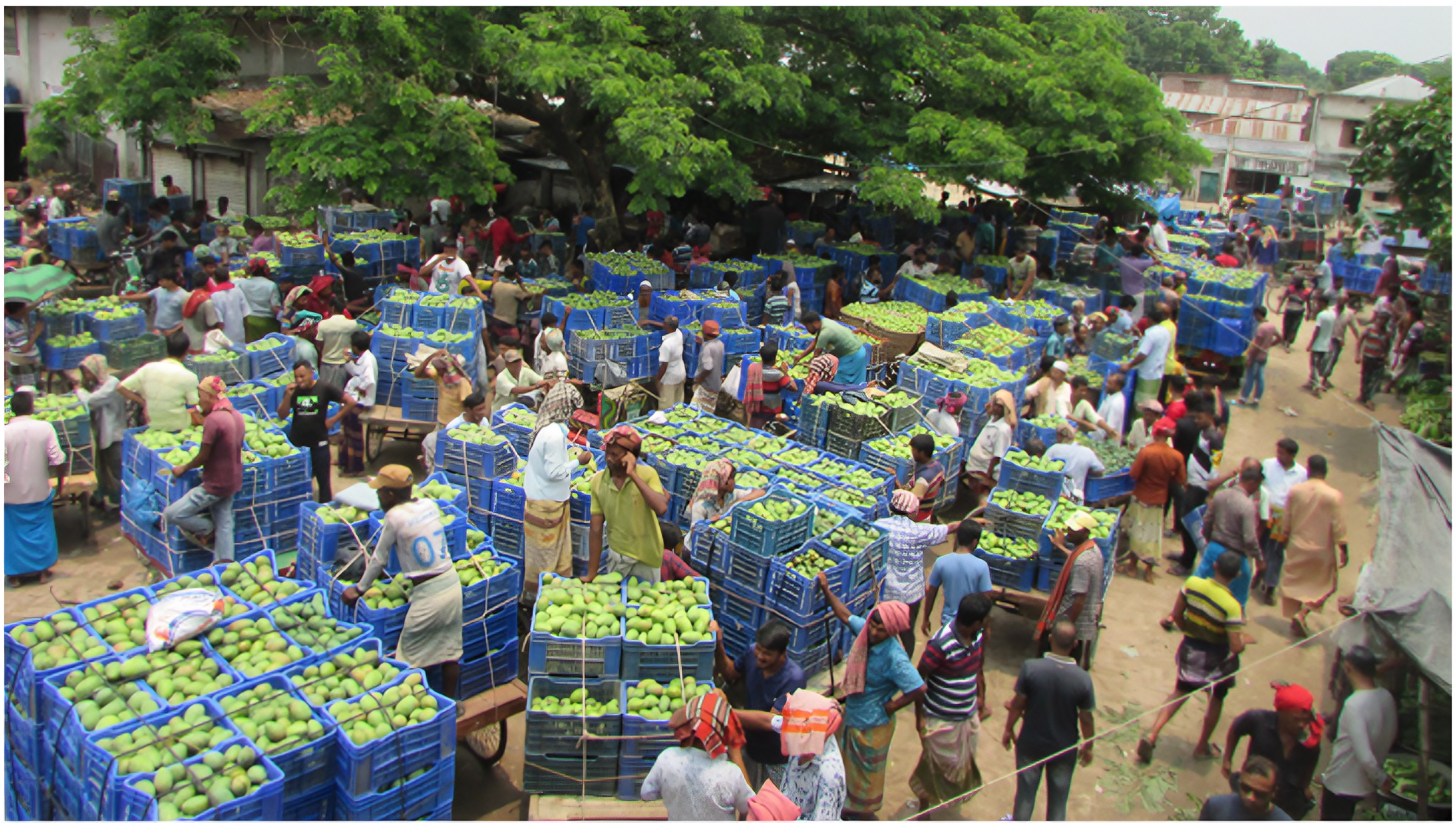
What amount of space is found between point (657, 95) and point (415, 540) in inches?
436

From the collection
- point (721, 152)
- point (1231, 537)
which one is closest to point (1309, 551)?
point (1231, 537)

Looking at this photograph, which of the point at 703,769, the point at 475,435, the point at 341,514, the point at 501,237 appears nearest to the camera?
the point at 703,769

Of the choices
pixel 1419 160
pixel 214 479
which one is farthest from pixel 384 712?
pixel 1419 160

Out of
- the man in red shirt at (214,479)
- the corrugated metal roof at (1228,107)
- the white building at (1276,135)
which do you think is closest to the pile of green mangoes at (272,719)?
the man in red shirt at (214,479)

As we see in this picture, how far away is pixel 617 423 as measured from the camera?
12.6 metres

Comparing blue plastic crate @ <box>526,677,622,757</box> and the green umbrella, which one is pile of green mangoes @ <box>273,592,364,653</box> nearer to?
blue plastic crate @ <box>526,677,622,757</box>

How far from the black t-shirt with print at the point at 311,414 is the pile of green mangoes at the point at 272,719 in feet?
14.7

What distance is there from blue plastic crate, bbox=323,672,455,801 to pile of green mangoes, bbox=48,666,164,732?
2.98 ft

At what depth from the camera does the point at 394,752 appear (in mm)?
5457

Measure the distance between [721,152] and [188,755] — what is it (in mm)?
12781

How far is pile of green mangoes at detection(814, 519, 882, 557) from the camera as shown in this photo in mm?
7777

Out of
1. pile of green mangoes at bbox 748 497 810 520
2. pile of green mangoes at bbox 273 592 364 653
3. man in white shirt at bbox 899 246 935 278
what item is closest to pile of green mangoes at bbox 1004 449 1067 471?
pile of green mangoes at bbox 748 497 810 520

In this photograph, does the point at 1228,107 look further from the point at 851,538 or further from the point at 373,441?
the point at 851,538

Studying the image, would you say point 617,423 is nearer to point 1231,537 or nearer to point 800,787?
point 1231,537
